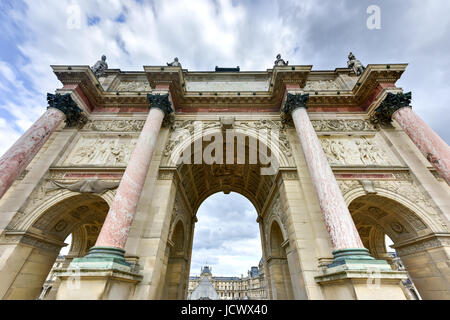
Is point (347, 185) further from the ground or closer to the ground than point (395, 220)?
further from the ground

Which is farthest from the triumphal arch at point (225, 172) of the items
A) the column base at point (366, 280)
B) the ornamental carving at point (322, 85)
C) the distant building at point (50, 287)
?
the distant building at point (50, 287)

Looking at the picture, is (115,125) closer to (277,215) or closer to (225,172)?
(225,172)

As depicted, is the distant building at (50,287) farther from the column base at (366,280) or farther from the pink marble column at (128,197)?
the column base at (366,280)

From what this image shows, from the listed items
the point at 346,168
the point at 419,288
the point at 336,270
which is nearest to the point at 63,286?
the point at 336,270

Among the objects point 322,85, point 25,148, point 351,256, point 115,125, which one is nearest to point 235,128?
point 115,125

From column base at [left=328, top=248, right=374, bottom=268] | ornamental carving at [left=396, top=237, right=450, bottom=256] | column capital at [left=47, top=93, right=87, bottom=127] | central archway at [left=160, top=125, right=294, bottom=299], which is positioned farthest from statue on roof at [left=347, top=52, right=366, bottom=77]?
column capital at [left=47, top=93, right=87, bottom=127]

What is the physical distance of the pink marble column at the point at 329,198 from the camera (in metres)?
5.48

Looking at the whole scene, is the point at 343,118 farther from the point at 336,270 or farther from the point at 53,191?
the point at 53,191

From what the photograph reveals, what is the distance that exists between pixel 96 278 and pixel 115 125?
8.13 metres

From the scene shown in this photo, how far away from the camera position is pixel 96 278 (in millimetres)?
4438

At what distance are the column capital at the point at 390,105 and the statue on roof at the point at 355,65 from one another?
3.84 meters

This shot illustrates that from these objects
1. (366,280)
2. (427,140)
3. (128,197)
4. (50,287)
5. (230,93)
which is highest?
(230,93)

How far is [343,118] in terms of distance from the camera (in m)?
10.4
